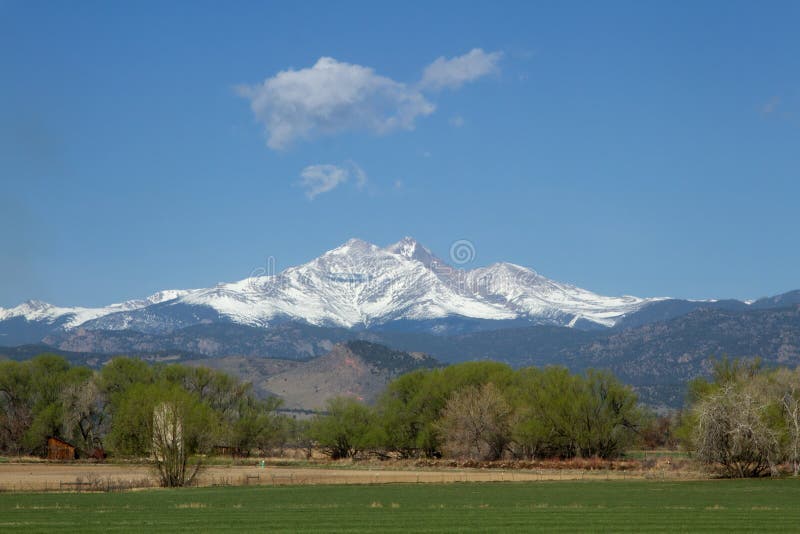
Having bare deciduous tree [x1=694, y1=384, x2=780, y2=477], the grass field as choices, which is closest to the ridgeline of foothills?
bare deciduous tree [x1=694, y1=384, x2=780, y2=477]

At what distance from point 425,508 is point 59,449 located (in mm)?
90007

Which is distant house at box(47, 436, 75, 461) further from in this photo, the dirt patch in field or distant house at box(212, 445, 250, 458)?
distant house at box(212, 445, 250, 458)

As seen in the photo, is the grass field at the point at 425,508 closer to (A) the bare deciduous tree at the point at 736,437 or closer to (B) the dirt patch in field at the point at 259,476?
(A) the bare deciduous tree at the point at 736,437

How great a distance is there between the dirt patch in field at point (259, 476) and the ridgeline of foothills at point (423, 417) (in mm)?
3007

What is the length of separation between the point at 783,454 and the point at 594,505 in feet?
115

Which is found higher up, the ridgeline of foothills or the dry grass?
the ridgeline of foothills

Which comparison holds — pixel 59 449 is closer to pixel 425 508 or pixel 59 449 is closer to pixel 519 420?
pixel 519 420

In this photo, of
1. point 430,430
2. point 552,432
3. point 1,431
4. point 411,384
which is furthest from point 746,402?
point 1,431

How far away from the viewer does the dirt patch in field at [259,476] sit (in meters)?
71.6

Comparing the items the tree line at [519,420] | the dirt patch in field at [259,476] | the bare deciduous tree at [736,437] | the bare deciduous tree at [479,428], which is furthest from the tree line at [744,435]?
the bare deciduous tree at [479,428]

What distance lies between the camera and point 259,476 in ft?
271

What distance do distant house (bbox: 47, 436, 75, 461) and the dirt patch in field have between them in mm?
17487

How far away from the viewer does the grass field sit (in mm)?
38438

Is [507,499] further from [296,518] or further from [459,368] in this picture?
[459,368]
